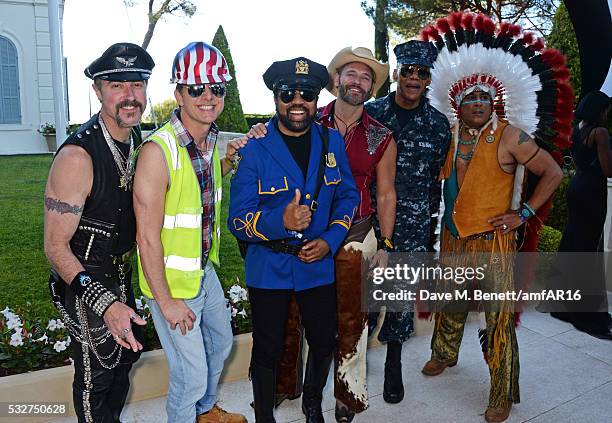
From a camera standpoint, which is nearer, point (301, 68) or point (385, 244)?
point (301, 68)

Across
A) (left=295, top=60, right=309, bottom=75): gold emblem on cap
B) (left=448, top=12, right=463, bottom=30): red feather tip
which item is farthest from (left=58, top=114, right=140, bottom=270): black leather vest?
(left=448, top=12, right=463, bottom=30): red feather tip

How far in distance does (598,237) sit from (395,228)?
264 centimetres

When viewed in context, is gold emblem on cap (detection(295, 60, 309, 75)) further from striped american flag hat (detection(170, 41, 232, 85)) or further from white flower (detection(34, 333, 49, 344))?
white flower (detection(34, 333, 49, 344))

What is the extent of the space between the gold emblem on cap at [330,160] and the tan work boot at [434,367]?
189 centimetres

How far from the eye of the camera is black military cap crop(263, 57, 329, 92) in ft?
9.32

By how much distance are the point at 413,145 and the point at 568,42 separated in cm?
446

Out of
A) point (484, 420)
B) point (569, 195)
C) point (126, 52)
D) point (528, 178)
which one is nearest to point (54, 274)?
point (126, 52)

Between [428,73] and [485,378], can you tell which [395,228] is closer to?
[428,73]

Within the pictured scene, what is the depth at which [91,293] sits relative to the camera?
2357 mm

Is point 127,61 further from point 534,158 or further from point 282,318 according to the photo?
point 534,158

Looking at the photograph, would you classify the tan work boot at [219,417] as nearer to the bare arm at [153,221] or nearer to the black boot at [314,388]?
the black boot at [314,388]

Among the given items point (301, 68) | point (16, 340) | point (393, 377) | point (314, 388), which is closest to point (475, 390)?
point (393, 377)

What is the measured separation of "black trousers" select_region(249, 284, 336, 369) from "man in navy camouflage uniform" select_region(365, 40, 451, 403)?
0.75 m

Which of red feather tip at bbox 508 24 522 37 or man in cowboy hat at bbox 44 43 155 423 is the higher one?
red feather tip at bbox 508 24 522 37
